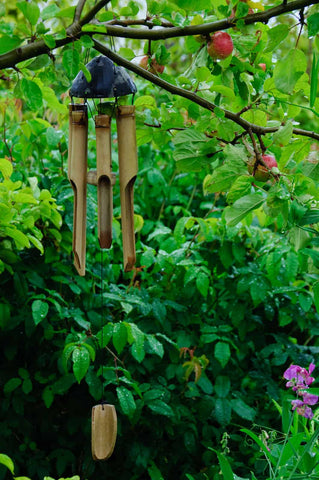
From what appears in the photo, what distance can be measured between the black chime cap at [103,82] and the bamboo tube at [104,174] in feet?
0.19

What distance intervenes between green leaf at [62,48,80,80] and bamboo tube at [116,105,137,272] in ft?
0.40

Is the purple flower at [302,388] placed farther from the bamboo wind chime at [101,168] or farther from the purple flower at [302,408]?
the bamboo wind chime at [101,168]

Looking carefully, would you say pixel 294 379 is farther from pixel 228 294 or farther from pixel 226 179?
pixel 228 294

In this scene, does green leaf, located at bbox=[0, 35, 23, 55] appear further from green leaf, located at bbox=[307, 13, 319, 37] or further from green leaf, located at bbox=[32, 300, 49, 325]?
green leaf, located at bbox=[32, 300, 49, 325]

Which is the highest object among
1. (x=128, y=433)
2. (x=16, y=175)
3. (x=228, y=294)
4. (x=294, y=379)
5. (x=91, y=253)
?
(x=16, y=175)

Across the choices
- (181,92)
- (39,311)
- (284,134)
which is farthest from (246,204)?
(39,311)

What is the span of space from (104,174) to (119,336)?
0.65 meters

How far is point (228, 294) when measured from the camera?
2082 millimetres

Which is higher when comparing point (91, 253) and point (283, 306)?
point (91, 253)

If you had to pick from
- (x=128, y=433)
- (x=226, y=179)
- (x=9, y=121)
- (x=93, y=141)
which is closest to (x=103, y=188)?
(x=226, y=179)

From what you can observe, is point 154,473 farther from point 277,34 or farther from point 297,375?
point 277,34

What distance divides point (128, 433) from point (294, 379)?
740 millimetres

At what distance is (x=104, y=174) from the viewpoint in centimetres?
109

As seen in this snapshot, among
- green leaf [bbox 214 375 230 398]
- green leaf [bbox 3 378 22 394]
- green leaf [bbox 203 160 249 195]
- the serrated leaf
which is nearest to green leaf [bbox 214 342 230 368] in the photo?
green leaf [bbox 214 375 230 398]
